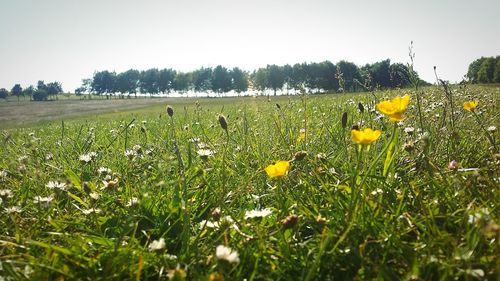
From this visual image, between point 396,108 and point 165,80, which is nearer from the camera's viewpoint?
point 396,108

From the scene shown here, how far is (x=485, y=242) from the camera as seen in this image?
1.24 metres

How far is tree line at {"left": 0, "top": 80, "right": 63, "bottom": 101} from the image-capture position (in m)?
118

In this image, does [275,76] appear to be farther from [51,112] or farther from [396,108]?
[396,108]

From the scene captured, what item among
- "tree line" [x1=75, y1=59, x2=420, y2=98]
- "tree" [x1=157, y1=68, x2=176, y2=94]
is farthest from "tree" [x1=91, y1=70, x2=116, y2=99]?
"tree" [x1=157, y1=68, x2=176, y2=94]

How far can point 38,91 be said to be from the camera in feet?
389

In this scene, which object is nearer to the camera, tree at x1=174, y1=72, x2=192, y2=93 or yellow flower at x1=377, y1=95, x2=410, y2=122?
yellow flower at x1=377, y1=95, x2=410, y2=122

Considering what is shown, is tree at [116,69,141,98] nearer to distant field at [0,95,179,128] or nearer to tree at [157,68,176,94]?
tree at [157,68,176,94]

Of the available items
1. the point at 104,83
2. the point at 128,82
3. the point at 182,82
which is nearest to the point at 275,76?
the point at 182,82

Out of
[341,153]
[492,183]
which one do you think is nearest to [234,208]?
[341,153]

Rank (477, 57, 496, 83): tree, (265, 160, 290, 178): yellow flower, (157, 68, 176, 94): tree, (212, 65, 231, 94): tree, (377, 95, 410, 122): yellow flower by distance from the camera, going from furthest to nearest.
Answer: (157, 68, 176, 94): tree
(212, 65, 231, 94): tree
(477, 57, 496, 83): tree
(377, 95, 410, 122): yellow flower
(265, 160, 290, 178): yellow flower

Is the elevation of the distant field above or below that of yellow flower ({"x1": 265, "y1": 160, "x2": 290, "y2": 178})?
below

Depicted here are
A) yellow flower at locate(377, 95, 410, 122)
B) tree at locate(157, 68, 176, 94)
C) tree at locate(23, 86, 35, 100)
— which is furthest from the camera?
tree at locate(23, 86, 35, 100)

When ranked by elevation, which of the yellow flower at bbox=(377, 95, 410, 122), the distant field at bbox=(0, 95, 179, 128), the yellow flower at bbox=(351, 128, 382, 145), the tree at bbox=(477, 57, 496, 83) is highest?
the tree at bbox=(477, 57, 496, 83)

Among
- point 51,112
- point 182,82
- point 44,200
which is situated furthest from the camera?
point 182,82
